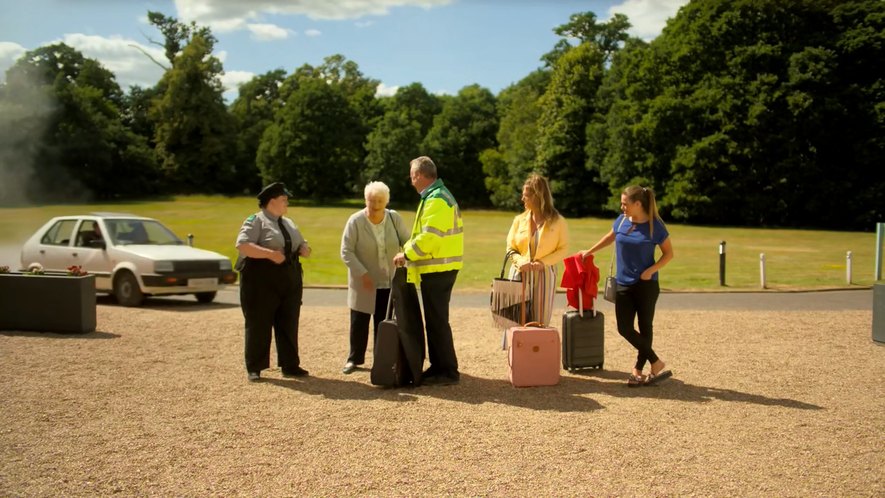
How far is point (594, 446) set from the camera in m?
5.65

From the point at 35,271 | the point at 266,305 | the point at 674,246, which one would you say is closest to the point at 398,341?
Answer: the point at 266,305

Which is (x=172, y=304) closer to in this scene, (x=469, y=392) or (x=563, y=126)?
(x=469, y=392)

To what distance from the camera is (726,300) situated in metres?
15.6

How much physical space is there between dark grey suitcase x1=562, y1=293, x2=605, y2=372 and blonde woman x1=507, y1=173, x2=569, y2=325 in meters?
0.55

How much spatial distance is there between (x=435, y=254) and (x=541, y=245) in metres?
1.14

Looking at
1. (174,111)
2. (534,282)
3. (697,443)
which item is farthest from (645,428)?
(174,111)

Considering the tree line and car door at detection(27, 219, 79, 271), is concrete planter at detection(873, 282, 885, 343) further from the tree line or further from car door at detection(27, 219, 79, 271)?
the tree line

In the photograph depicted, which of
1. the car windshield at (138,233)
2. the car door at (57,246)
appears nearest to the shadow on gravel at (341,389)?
the car windshield at (138,233)

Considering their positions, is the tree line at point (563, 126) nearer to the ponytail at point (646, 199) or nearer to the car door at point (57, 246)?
the car door at point (57, 246)

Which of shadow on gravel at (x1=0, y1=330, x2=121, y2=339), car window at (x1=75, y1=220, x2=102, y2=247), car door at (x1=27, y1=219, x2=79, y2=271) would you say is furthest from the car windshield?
shadow on gravel at (x1=0, y1=330, x2=121, y2=339)

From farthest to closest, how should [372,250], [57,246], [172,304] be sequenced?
[57,246] → [172,304] → [372,250]

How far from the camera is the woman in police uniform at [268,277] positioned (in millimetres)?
7957

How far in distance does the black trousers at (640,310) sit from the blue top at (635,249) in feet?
0.30

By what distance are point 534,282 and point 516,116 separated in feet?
232
